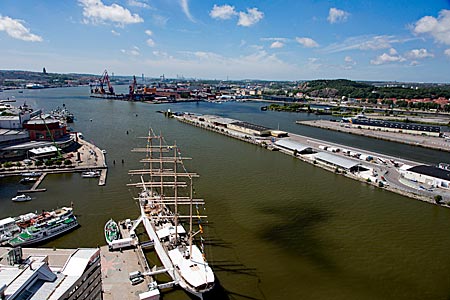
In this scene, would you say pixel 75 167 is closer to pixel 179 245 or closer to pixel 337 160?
pixel 179 245

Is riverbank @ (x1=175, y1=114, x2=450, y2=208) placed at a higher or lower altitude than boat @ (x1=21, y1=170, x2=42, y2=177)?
higher

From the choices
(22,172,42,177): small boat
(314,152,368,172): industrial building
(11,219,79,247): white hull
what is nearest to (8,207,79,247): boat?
(11,219,79,247): white hull

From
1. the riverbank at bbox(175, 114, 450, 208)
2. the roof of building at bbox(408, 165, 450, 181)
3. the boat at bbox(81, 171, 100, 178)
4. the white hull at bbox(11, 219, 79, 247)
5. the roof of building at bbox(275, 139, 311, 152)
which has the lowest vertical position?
the white hull at bbox(11, 219, 79, 247)

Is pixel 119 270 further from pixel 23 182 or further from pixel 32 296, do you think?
pixel 23 182

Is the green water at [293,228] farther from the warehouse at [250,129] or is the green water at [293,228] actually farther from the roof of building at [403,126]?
the roof of building at [403,126]

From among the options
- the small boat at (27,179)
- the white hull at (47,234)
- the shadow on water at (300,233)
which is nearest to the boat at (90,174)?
the small boat at (27,179)

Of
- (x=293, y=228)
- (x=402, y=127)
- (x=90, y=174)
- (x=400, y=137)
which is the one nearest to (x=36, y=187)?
(x=90, y=174)

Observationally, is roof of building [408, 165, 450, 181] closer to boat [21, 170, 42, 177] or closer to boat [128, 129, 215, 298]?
boat [128, 129, 215, 298]

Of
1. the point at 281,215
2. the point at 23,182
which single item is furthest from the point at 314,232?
the point at 23,182
